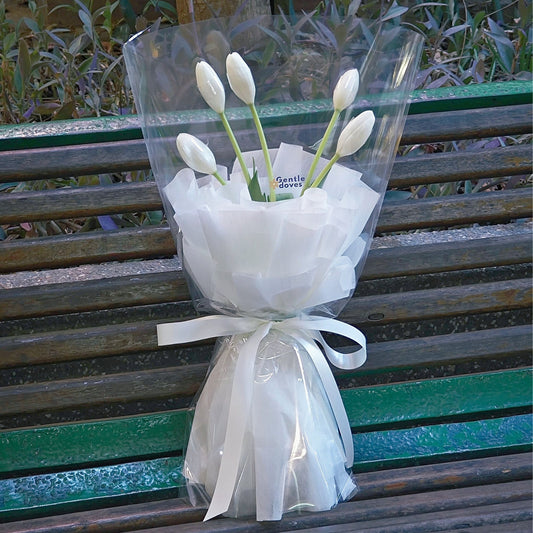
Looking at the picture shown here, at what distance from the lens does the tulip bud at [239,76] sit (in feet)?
3.59

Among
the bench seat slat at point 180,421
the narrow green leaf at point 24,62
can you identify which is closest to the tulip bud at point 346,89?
the bench seat slat at point 180,421

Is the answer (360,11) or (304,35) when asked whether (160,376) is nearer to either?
(304,35)

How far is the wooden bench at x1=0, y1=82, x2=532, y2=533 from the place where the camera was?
1340 millimetres

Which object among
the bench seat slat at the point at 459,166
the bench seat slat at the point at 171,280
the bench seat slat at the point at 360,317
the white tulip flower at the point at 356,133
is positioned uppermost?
the white tulip flower at the point at 356,133

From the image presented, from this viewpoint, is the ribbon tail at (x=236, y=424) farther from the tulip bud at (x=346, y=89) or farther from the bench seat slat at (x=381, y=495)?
the tulip bud at (x=346, y=89)

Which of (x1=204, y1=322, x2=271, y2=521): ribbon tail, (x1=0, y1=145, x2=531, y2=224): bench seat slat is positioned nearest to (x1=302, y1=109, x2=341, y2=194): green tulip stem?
(x1=204, y1=322, x2=271, y2=521): ribbon tail

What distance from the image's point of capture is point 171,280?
4.77 ft

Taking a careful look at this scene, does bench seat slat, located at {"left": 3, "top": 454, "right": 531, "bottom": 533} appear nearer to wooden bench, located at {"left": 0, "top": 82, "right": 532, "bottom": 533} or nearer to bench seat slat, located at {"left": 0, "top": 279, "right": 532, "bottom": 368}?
wooden bench, located at {"left": 0, "top": 82, "right": 532, "bottom": 533}

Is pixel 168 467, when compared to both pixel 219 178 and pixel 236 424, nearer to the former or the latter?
pixel 236 424

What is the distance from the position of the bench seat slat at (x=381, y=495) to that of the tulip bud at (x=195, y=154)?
19.9 inches

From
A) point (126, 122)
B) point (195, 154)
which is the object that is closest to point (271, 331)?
point (195, 154)

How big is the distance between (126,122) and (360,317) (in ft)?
1.79

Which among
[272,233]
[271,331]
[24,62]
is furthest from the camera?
[24,62]

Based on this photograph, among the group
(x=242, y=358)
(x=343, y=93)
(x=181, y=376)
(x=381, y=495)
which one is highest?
(x=343, y=93)
